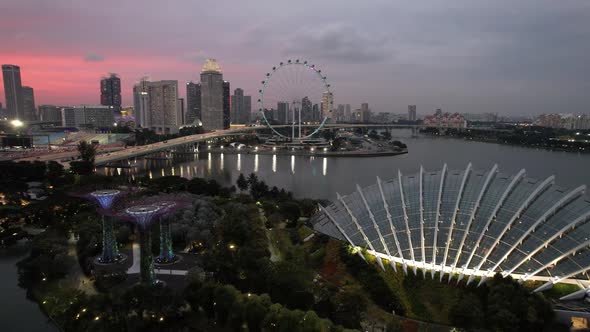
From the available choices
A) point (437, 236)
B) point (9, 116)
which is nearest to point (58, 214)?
point (437, 236)

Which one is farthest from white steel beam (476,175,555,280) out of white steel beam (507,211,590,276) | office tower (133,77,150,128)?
office tower (133,77,150,128)

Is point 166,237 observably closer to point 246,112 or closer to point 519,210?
point 519,210

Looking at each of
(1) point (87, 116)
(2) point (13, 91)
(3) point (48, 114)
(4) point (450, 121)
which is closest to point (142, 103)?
(1) point (87, 116)

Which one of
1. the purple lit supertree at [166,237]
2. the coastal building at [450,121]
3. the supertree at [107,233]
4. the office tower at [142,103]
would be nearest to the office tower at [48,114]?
the office tower at [142,103]

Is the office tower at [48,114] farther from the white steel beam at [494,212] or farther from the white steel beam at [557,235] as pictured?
the white steel beam at [557,235]

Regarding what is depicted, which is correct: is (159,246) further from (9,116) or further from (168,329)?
(9,116)

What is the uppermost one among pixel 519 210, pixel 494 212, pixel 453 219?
pixel 519 210
